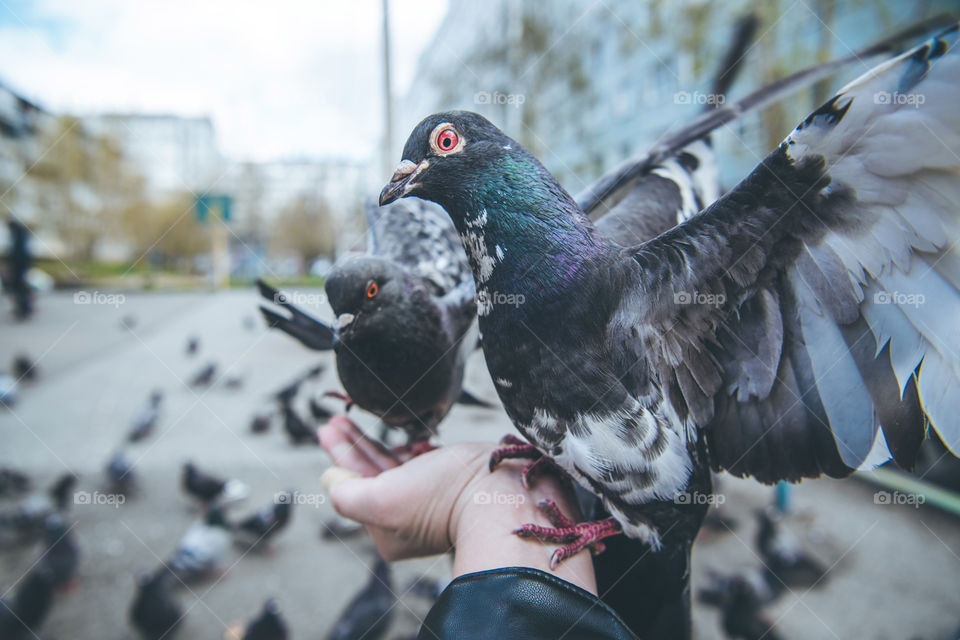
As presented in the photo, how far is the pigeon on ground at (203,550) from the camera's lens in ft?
11.5

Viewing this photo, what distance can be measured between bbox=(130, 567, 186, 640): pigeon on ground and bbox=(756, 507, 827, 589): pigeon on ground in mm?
3950

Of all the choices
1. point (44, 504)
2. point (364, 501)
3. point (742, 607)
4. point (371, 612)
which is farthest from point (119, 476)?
point (742, 607)

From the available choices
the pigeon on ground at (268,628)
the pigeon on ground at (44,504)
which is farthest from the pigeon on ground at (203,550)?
the pigeon on ground at (44,504)

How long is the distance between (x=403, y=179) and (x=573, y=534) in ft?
3.10

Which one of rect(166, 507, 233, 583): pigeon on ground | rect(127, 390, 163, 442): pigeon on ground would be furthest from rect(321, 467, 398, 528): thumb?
rect(127, 390, 163, 442): pigeon on ground

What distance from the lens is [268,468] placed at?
5078 millimetres

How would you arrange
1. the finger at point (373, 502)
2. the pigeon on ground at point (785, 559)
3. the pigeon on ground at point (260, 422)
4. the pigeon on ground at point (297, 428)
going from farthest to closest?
the pigeon on ground at point (260, 422)
the pigeon on ground at point (297, 428)
the pigeon on ground at point (785, 559)
the finger at point (373, 502)

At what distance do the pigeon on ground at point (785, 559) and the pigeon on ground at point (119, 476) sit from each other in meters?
5.35

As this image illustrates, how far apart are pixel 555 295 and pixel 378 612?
2.91 metres

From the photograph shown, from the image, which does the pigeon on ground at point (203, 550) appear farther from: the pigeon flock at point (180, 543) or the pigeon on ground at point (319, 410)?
the pigeon on ground at point (319, 410)

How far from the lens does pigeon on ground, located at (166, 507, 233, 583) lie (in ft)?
11.5

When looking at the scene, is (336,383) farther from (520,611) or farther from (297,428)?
(520,611)

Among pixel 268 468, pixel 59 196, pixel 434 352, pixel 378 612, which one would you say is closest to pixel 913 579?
pixel 378 612

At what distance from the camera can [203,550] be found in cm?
358
